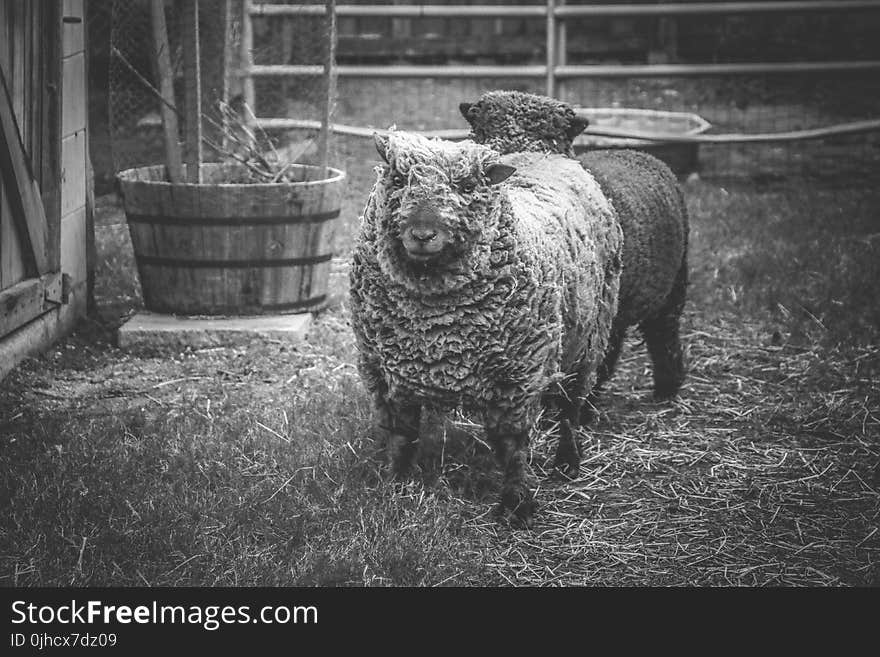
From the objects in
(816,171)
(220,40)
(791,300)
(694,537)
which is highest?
(220,40)

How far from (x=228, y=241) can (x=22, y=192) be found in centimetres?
102

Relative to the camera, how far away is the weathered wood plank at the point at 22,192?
4773mm

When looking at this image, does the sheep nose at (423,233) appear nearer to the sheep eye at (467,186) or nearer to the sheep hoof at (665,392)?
the sheep eye at (467,186)

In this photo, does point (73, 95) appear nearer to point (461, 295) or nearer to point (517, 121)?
point (517, 121)

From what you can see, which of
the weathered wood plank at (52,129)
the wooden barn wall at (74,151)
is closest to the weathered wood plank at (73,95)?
the wooden barn wall at (74,151)

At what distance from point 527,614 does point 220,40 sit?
4581mm

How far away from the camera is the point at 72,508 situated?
3559 millimetres

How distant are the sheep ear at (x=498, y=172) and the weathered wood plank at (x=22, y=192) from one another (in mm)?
2404

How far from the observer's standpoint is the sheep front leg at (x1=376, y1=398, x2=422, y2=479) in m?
3.79

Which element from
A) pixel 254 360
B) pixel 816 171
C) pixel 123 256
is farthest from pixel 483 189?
pixel 816 171

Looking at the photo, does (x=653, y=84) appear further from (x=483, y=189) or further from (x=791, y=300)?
(x=483, y=189)

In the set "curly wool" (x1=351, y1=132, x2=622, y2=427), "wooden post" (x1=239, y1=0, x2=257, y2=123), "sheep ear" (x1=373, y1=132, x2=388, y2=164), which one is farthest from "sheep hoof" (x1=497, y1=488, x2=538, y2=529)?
"wooden post" (x1=239, y1=0, x2=257, y2=123)

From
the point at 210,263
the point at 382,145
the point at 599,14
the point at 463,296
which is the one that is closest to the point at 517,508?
the point at 463,296

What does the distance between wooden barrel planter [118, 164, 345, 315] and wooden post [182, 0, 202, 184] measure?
0.27 metres
